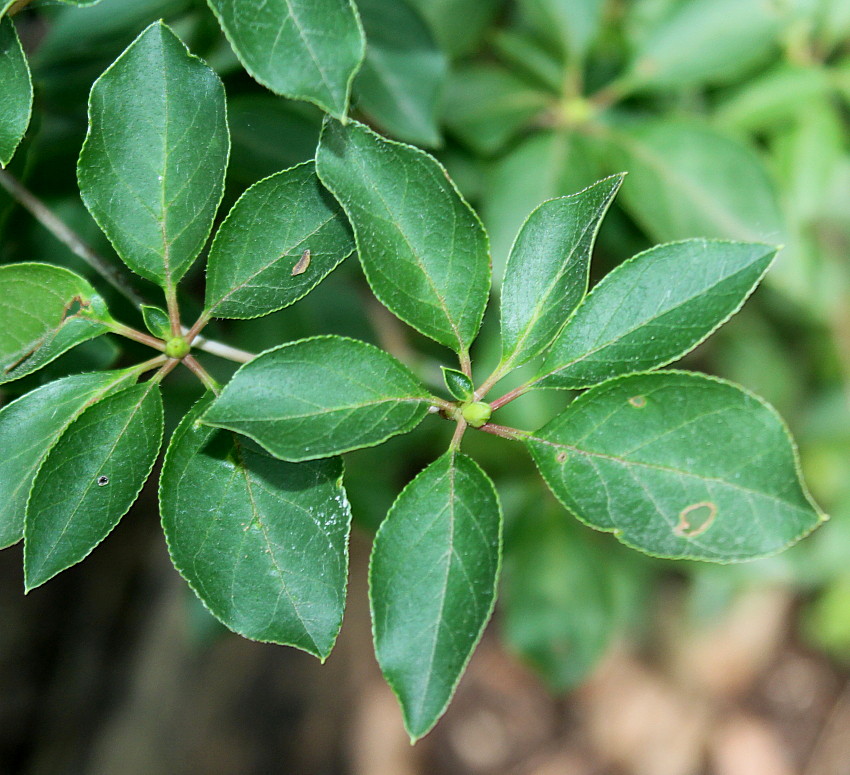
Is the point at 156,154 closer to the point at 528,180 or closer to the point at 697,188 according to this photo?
the point at 528,180

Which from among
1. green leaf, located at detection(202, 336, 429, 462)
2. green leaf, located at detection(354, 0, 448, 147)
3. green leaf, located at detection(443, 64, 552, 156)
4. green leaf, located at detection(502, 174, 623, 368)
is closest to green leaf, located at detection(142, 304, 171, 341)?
green leaf, located at detection(202, 336, 429, 462)

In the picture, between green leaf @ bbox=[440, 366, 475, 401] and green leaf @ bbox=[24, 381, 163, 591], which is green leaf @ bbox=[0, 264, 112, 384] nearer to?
green leaf @ bbox=[24, 381, 163, 591]

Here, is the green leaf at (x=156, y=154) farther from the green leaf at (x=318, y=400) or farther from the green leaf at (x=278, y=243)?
the green leaf at (x=318, y=400)

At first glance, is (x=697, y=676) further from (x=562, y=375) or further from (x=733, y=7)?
(x=562, y=375)

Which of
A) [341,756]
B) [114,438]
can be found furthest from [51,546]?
[341,756]

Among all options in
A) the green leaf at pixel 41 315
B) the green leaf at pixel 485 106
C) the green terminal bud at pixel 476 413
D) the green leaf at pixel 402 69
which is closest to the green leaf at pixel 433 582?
the green terminal bud at pixel 476 413

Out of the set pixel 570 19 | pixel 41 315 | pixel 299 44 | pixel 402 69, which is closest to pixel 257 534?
pixel 41 315
